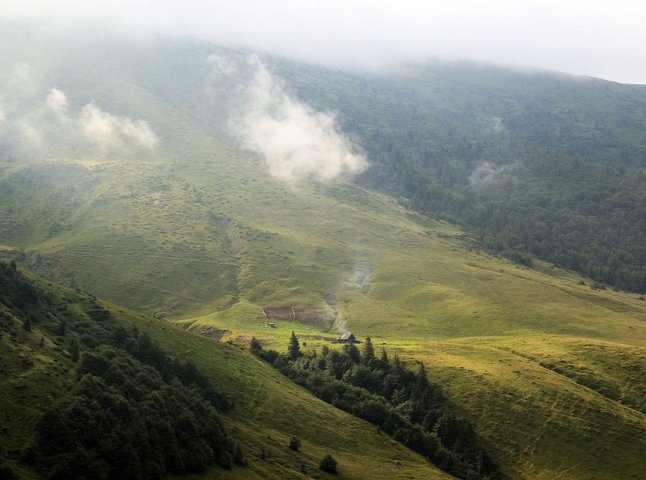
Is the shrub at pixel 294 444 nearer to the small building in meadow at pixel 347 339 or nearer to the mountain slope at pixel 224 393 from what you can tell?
the mountain slope at pixel 224 393

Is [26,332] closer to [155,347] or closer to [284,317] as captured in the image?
[155,347]

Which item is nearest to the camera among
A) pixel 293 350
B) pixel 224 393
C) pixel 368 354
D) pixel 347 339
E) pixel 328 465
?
pixel 328 465

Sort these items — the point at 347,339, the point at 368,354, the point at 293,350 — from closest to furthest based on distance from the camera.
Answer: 1. the point at 368,354
2. the point at 293,350
3. the point at 347,339

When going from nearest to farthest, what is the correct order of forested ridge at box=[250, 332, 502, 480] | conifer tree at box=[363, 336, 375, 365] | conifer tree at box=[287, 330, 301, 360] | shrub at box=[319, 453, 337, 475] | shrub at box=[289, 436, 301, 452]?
shrub at box=[319, 453, 337, 475] → shrub at box=[289, 436, 301, 452] → forested ridge at box=[250, 332, 502, 480] → conifer tree at box=[363, 336, 375, 365] → conifer tree at box=[287, 330, 301, 360]

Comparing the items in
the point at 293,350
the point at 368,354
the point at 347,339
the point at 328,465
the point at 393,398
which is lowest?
the point at 347,339

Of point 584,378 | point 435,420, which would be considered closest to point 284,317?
point 435,420

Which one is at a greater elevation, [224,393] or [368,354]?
[368,354]

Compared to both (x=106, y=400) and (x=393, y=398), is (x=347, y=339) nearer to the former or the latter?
(x=393, y=398)

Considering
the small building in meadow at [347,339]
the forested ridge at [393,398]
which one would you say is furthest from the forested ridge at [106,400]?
the small building in meadow at [347,339]

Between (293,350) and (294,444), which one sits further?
(293,350)

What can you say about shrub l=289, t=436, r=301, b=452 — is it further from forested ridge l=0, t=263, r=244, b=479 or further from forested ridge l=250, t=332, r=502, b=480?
forested ridge l=250, t=332, r=502, b=480

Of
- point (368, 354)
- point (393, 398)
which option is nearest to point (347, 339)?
point (368, 354)

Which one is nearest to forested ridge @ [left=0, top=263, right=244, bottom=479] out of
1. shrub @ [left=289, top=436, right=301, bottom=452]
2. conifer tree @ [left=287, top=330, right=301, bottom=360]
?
shrub @ [left=289, top=436, right=301, bottom=452]
